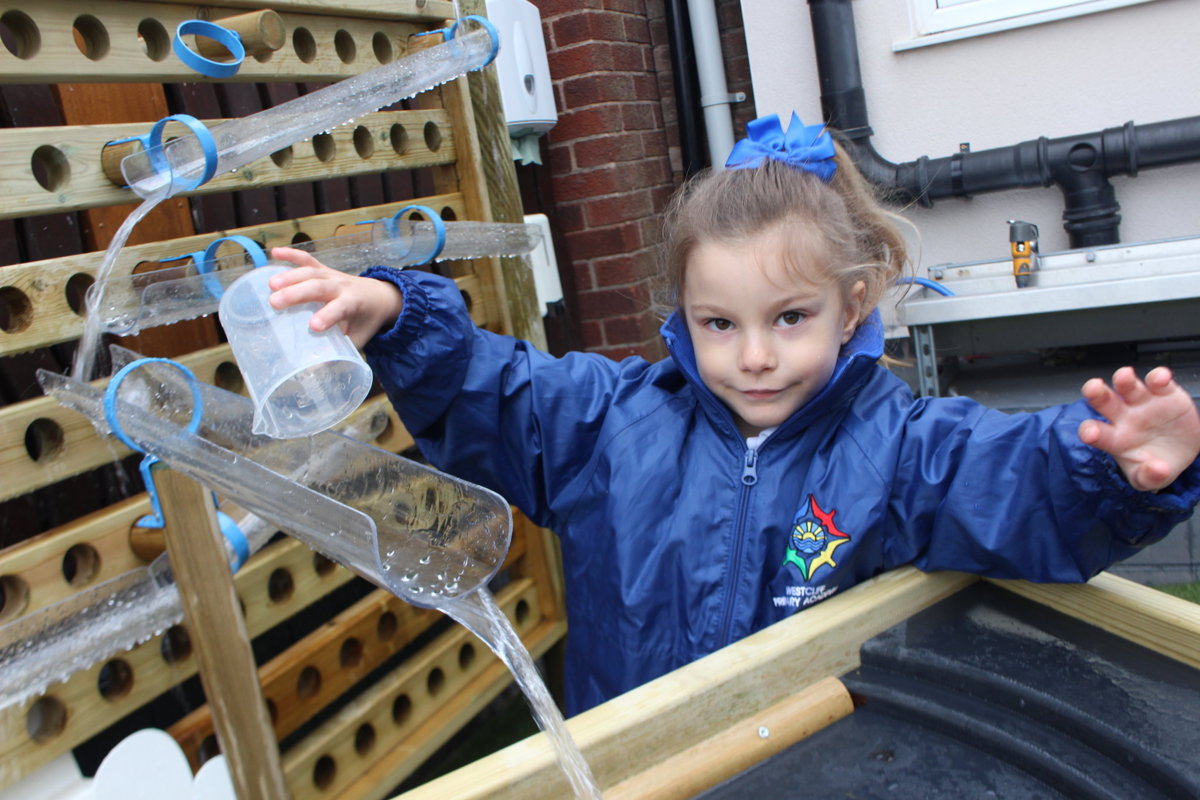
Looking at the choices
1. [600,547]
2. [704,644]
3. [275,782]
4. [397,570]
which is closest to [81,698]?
[275,782]

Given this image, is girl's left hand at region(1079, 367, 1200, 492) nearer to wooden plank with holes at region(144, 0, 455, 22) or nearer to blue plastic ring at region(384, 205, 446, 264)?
blue plastic ring at region(384, 205, 446, 264)

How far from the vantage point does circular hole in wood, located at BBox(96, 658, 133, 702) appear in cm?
139

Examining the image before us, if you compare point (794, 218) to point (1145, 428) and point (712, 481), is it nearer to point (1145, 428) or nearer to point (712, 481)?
point (712, 481)

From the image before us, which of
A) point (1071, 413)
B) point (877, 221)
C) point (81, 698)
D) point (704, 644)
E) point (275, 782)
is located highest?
point (877, 221)

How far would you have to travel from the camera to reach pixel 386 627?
6.63 ft

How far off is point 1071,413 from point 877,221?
499mm

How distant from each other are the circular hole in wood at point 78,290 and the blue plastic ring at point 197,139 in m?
0.19

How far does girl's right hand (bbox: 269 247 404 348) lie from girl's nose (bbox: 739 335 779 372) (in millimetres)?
476

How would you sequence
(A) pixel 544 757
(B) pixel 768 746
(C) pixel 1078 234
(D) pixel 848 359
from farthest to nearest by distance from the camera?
(C) pixel 1078 234 → (D) pixel 848 359 → (B) pixel 768 746 → (A) pixel 544 757

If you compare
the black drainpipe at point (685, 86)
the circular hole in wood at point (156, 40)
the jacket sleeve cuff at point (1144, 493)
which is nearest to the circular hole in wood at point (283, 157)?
the circular hole in wood at point (156, 40)

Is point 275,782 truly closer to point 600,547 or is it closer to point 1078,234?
point 600,547

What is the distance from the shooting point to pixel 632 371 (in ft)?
5.32

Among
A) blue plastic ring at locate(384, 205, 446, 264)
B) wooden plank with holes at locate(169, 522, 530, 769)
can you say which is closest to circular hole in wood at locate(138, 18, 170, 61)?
blue plastic ring at locate(384, 205, 446, 264)

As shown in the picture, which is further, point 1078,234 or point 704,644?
point 1078,234
